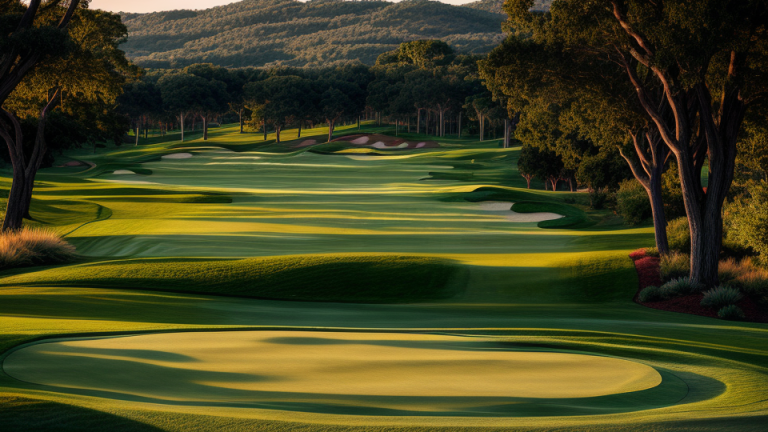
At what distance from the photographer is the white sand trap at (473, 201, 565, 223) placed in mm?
39156

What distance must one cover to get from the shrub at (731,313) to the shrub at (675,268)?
9.44 ft

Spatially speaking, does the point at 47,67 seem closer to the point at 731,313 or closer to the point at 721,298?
the point at 721,298

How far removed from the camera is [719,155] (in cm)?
1973

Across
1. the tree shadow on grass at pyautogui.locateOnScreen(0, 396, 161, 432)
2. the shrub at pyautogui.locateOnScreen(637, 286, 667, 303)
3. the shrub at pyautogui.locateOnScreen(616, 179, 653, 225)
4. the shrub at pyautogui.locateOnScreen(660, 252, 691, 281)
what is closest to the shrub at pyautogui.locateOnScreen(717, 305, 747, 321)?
the shrub at pyautogui.locateOnScreen(637, 286, 667, 303)

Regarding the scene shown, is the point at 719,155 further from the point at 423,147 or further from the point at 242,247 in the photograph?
the point at 423,147

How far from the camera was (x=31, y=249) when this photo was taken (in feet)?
72.1

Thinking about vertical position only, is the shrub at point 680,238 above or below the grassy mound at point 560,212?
above

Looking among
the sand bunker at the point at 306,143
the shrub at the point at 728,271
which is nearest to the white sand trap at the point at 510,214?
the shrub at the point at 728,271

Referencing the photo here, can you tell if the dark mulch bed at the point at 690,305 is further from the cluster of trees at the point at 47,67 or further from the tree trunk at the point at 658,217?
the cluster of trees at the point at 47,67

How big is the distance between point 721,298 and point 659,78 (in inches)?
260

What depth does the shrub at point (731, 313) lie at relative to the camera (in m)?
18.0

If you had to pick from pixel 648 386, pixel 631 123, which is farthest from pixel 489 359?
pixel 631 123

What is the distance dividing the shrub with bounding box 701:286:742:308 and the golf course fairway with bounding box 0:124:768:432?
133 centimetres

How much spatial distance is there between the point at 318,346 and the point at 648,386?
177 inches
